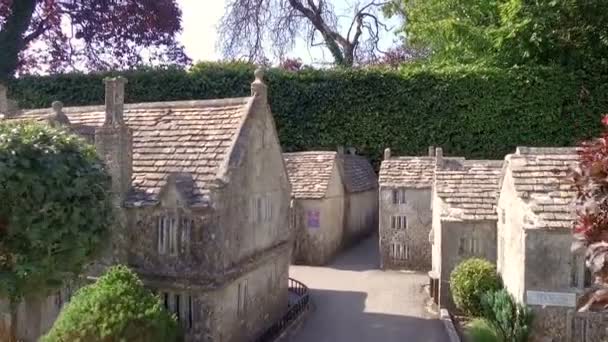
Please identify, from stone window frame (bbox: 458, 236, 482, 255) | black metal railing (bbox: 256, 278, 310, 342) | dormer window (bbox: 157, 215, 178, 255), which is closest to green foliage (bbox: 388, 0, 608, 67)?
stone window frame (bbox: 458, 236, 482, 255)

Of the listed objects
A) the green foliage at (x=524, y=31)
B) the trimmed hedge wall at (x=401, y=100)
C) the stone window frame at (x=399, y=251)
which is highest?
the green foliage at (x=524, y=31)

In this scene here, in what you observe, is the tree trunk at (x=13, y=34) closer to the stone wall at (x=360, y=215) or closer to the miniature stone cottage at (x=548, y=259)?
the stone wall at (x=360, y=215)

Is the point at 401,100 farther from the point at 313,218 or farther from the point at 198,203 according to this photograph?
the point at 198,203

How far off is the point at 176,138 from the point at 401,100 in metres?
20.8

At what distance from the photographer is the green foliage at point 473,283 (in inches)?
709

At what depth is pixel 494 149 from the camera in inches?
1313

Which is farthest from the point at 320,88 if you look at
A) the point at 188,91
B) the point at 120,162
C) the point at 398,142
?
the point at 120,162

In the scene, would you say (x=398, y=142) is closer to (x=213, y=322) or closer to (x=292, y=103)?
(x=292, y=103)

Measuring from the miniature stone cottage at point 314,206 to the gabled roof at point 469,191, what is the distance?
6.84 m

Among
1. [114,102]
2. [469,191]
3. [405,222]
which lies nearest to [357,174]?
[405,222]

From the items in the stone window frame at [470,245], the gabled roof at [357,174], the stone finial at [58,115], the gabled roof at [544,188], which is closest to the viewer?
the gabled roof at [544,188]

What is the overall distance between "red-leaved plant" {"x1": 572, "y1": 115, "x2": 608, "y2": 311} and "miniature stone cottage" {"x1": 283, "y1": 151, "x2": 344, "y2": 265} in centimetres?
2119

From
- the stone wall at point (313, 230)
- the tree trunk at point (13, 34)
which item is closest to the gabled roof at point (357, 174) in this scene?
the stone wall at point (313, 230)

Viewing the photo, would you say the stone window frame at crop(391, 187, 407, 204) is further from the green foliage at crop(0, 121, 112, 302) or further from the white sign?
the green foliage at crop(0, 121, 112, 302)
